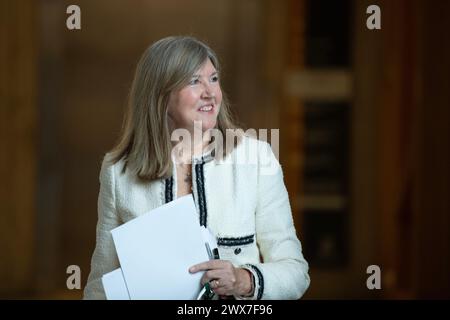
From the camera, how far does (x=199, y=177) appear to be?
1248 millimetres

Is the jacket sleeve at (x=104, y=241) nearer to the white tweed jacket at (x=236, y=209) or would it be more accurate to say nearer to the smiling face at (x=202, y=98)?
the white tweed jacket at (x=236, y=209)

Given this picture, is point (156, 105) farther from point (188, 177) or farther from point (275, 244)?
→ point (275, 244)

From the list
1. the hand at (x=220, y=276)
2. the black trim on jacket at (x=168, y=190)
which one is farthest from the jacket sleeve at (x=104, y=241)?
the hand at (x=220, y=276)

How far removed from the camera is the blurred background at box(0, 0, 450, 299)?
10.4ft

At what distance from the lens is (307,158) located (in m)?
3.27

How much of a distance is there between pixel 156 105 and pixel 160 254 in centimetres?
28

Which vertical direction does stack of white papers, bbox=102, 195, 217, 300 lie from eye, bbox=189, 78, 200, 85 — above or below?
below

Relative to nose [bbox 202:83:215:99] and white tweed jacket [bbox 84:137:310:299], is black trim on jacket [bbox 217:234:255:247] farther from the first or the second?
nose [bbox 202:83:215:99]
